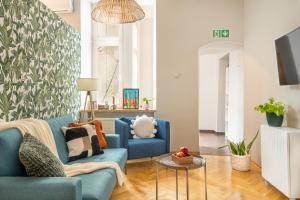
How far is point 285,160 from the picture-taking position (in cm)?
288

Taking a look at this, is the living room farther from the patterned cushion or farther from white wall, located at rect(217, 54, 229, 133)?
white wall, located at rect(217, 54, 229, 133)

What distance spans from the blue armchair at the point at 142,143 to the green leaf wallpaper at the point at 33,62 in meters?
0.99

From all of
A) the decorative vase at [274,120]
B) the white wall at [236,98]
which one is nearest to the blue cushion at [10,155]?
the decorative vase at [274,120]

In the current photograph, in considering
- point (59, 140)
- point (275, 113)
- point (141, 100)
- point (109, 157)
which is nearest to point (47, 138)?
point (59, 140)

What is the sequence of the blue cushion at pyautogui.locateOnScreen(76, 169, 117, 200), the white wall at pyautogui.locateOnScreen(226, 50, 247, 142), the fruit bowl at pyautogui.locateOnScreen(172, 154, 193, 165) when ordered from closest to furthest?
the blue cushion at pyautogui.locateOnScreen(76, 169, 117, 200), the fruit bowl at pyautogui.locateOnScreen(172, 154, 193, 165), the white wall at pyautogui.locateOnScreen(226, 50, 247, 142)

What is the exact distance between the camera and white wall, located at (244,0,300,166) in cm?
329

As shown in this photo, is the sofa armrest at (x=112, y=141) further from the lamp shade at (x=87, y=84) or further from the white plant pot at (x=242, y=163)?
the white plant pot at (x=242, y=163)

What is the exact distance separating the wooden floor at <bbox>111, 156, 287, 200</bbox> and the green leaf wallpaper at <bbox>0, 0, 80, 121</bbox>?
1.45m

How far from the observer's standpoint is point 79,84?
4.50m

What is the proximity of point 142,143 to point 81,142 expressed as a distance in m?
1.22

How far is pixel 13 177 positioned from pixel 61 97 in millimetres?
2288

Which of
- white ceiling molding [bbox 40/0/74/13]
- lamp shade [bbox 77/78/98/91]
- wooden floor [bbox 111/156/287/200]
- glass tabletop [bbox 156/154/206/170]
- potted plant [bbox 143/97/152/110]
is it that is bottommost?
wooden floor [bbox 111/156/287/200]

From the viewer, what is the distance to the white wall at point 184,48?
5.16 metres

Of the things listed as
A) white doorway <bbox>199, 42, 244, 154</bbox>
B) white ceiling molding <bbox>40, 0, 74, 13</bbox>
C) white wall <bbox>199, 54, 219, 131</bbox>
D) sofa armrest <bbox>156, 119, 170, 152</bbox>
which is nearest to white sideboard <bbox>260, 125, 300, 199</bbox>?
sofa armrest <bbox>156, 119, 170, 152</bbox>
